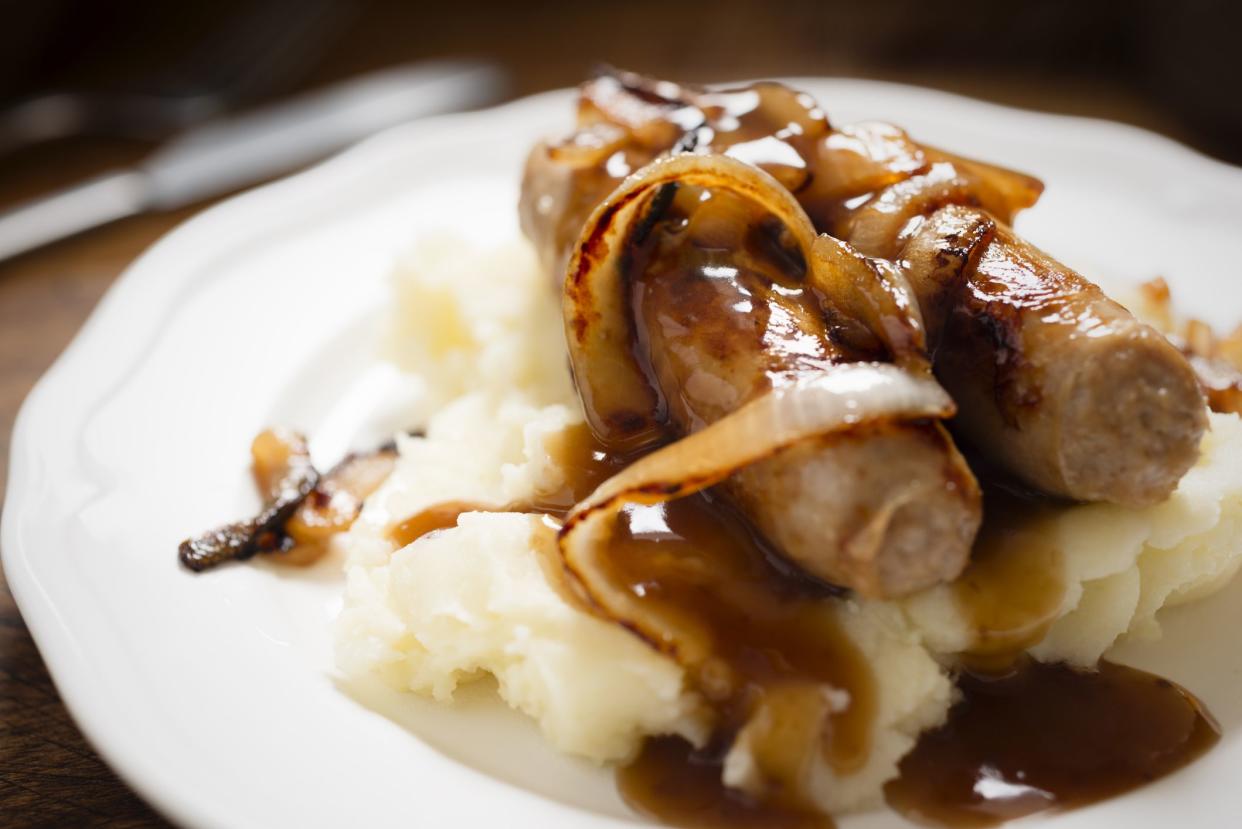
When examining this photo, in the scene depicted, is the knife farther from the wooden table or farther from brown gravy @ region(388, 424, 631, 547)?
brown gravy @ region(388, 424, 631, 547)

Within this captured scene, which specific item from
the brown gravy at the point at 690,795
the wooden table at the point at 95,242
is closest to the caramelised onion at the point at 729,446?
the brown gravy at the point at 690,795

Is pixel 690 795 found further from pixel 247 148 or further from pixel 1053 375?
pixel 247 148

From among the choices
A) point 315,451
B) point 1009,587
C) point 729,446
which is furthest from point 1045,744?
point 315,451

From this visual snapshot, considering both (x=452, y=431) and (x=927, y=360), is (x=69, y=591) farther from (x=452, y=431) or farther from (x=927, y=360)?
(x=927, y=360)

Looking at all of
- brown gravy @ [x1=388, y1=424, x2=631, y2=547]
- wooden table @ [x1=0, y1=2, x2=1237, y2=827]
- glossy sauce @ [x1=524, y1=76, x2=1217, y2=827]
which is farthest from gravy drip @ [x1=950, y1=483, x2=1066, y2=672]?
wooden table @ [x1=0, y1=2, x2=1237, y2=827]

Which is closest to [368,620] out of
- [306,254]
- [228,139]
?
[306,254]

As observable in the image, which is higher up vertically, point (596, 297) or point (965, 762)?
point (596, 297)
